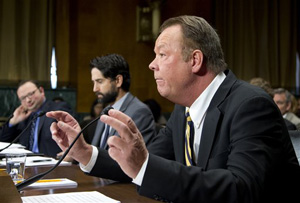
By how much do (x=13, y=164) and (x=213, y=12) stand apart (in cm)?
781

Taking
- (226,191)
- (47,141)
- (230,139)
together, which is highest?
(230,139)

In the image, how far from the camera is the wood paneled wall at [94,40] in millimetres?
8430

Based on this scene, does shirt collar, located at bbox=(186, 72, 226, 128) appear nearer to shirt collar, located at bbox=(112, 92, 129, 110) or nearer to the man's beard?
shirt collar, located at bbox=(112, 92, 129, 110)

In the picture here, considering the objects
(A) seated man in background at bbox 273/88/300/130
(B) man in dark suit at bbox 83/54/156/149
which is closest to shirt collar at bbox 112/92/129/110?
(B) man in dark suit at bbox 83/54/156/149

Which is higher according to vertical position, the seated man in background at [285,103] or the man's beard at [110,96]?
the man's beard at [110,96]

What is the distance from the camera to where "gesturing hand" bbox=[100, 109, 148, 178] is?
1410 mm

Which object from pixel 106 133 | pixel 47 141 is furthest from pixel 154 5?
pixel 106 133

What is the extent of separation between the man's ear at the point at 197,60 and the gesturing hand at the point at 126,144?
0.66m

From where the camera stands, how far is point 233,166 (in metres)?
1.63

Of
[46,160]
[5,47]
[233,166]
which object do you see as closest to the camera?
[233,166]

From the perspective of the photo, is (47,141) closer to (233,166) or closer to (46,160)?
(46,160)

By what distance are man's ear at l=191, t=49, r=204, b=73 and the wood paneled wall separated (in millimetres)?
6569

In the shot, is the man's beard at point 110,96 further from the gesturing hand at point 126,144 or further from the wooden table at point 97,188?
the gesturing hand at point 126,144

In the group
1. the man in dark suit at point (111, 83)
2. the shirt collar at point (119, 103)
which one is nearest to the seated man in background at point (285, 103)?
the man in dark suit at point (111, 83)
